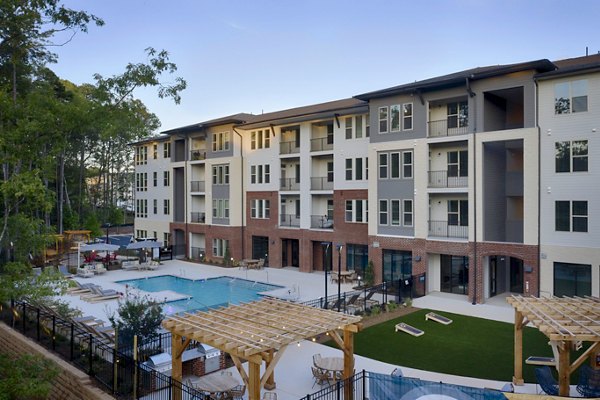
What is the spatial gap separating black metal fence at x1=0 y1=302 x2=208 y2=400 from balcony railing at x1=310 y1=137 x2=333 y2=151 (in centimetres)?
1921

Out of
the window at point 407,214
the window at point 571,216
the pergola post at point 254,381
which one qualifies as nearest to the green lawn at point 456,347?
the window at point 571,216

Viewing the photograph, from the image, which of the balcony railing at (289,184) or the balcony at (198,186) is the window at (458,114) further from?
the balcony at (198,186)

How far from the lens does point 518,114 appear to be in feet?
79.6

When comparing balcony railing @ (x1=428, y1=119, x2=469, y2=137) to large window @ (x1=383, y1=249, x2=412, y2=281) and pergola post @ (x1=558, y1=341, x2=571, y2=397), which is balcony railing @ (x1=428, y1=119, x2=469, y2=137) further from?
pergola post @ (x1=558, y1=341, x2=571, y2=397)

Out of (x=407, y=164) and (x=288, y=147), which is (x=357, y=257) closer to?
(x=407, y=164)

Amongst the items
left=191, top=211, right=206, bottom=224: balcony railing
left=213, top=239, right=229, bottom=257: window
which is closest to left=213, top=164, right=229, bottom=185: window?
left=191, top=211, right=206, bottom=224: balcony railing

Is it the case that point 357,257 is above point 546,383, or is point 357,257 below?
above

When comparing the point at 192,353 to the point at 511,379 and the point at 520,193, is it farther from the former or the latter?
the point at 520,193

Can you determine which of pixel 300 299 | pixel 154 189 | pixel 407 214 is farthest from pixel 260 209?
pixel 154 189

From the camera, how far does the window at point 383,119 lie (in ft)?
85.9

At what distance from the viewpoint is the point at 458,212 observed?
24.5 meters

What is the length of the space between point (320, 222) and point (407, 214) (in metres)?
8.04

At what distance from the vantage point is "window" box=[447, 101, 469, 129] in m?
24.0

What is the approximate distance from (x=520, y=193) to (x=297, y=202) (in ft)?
51.5
